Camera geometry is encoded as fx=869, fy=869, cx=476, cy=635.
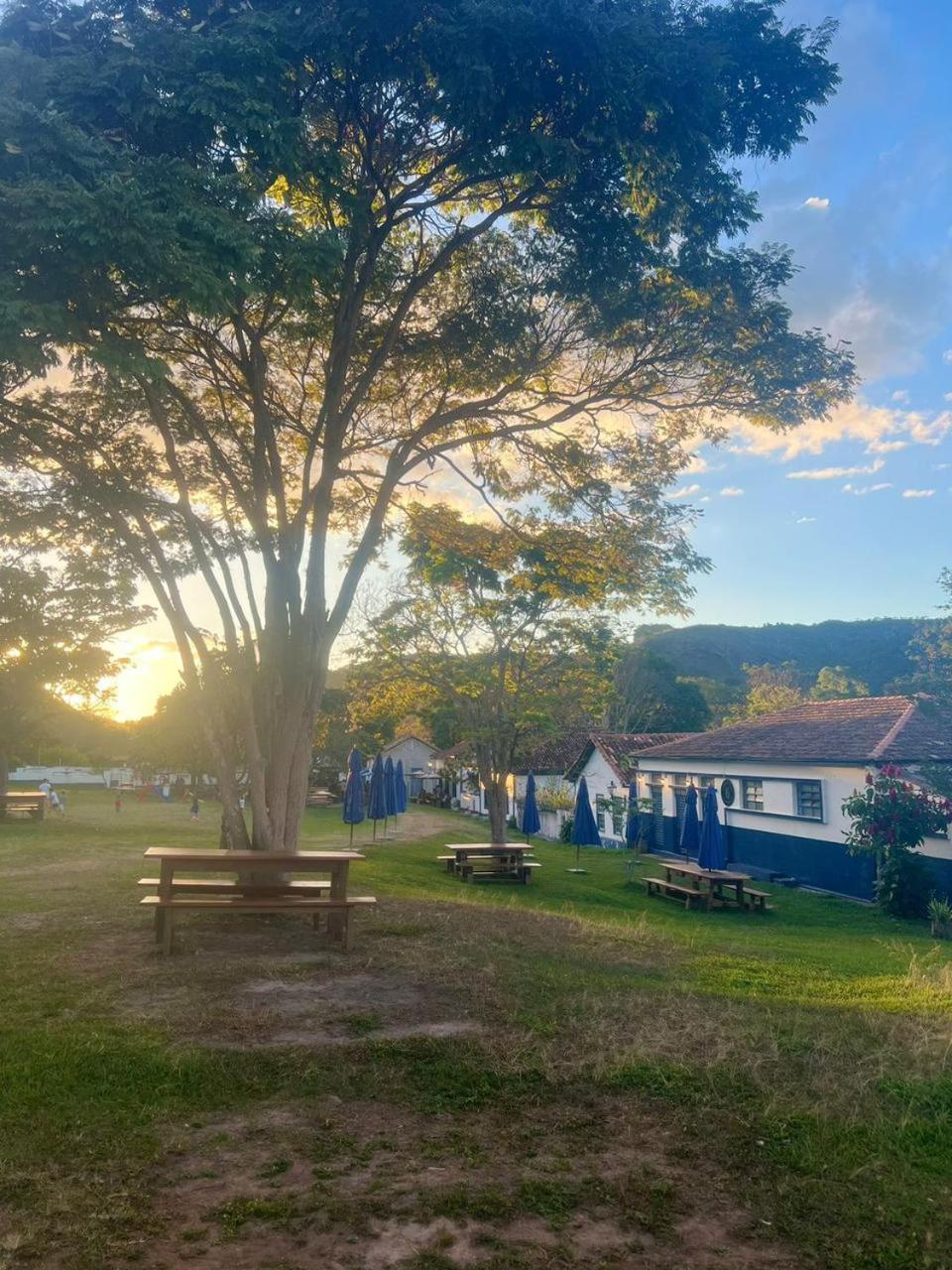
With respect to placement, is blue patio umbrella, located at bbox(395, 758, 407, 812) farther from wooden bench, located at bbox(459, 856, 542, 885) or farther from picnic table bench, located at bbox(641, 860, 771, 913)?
picnic table bench, located at bbox(641, 860, 771, 913)

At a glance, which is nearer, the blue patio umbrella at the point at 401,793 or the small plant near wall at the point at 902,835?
the small plant near wall at the point at 902,835

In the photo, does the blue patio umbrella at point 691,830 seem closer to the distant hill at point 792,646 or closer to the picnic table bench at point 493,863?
the picnic table bench at point 493,863

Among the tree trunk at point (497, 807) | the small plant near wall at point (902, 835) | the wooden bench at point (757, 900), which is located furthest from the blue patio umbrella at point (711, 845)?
the tree trunk at point (497, 807)

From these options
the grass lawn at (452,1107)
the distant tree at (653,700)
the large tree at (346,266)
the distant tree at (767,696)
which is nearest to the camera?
the grass lawn at (452,1107)

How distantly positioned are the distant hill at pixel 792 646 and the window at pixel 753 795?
72.7 m

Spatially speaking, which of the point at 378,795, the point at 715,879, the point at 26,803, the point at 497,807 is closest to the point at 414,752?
the point at 26,803

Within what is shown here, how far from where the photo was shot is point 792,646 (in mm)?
120625

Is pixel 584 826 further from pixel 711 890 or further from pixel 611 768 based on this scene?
pixel 611 768

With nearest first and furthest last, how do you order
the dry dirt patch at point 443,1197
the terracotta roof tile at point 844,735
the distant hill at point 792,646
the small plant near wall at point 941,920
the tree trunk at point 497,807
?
the dry dirt patch at point 443,1197
the small plant near wall at point 941,920
the terracotta roof tile at point 844,735
the tree trunk at point 497,807
the distant hill at point 792,646

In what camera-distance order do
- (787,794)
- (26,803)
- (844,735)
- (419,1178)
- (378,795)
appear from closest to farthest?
(419,1178) < (844,735) < (787,794) < (378,795) < (26,803)

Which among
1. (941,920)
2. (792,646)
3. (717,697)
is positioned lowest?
(941,920)

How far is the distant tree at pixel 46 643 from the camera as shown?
23.6 m

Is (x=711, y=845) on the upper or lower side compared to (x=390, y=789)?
lower

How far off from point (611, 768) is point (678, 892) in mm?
15015
